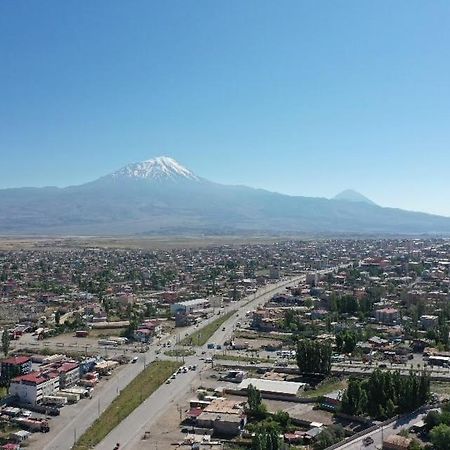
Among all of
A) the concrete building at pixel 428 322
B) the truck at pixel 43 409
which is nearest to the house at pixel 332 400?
the truck at pixel 43 409

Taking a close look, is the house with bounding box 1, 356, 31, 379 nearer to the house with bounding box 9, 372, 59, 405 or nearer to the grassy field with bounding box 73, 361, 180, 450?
the house with bounding box 9, 372, 59, 405

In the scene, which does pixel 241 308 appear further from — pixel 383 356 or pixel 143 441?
pixel 143 441

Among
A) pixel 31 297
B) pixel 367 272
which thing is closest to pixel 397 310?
pixel 367 272

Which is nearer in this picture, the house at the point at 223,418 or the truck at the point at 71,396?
the house at the point at 223,418

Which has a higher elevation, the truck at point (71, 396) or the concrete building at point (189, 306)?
the concrete building at point (189, 306)

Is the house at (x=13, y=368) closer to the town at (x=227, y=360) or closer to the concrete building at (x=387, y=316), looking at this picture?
the town at (x=227, y=360)

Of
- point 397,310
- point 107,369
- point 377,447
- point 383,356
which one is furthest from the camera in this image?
point 397,310

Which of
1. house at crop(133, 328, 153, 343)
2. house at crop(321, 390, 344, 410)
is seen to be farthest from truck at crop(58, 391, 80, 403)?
house at crop(133, 328, 153, 343)
